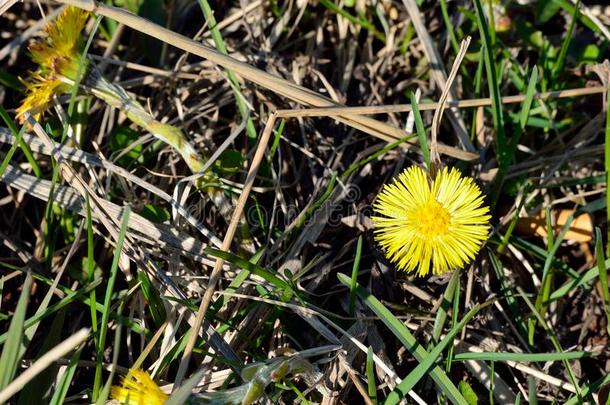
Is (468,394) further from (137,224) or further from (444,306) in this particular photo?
(137,224)

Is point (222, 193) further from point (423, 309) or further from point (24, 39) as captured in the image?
point (24, 39)

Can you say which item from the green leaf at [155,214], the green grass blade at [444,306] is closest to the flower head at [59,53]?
the green leaf at [155,214]

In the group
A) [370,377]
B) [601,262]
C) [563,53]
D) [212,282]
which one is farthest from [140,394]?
[563,53]

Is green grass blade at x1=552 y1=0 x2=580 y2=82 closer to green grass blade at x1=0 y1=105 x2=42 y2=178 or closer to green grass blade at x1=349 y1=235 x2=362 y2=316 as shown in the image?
green grass blade at x1=349 y1=235 x2=362 y2=316

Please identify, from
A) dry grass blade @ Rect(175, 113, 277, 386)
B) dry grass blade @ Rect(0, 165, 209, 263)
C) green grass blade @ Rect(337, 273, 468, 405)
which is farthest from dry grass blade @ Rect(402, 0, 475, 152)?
dry grass blade @ Rect(0, 165, 209, 263)

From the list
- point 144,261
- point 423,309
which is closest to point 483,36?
point 423,309

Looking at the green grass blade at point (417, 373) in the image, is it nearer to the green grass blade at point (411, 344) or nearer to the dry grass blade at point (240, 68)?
the green grass blade at point (411, 344)
